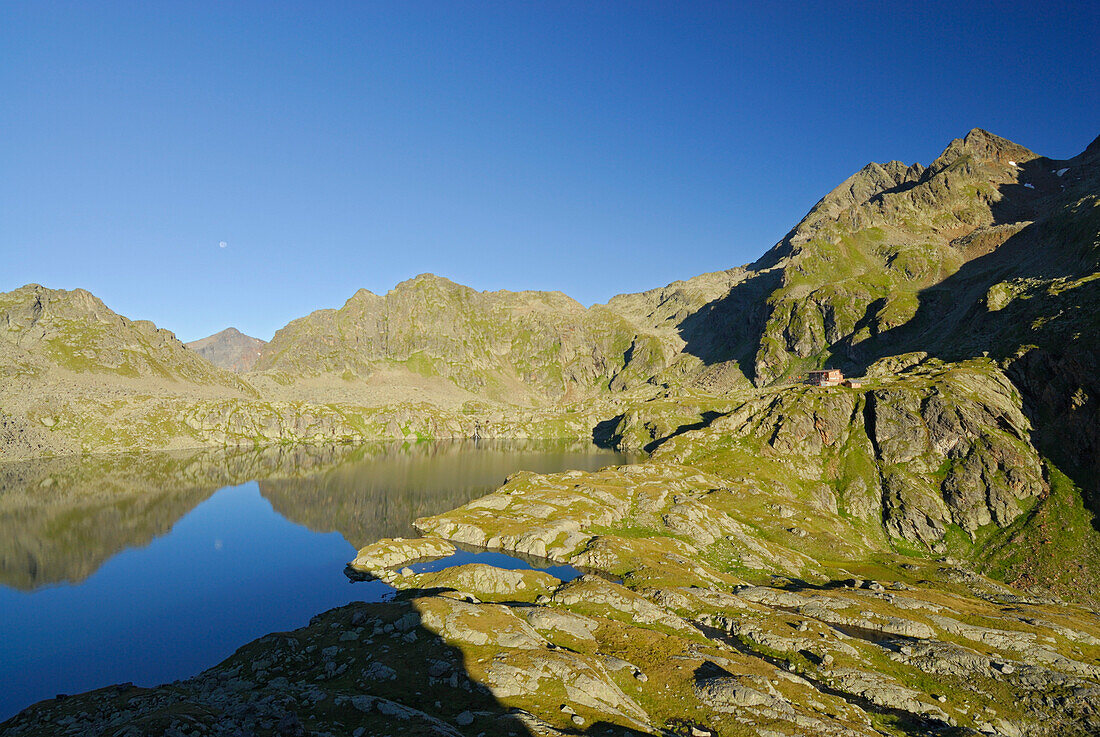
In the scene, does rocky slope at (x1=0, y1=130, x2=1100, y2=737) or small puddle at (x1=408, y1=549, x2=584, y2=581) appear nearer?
rocky slope at (x1=0, y1=130, x2=1100, y2=737)

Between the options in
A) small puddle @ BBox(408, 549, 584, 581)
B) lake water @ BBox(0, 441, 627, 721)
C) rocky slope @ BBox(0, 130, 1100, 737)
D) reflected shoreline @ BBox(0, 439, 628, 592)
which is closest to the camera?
rocky slope @ BBox(0, 130, 1100, 737)

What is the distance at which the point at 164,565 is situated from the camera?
379 feet

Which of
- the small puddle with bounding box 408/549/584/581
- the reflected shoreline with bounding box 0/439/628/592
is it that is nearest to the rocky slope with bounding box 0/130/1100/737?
the small puddle with bounding box 408/549/584/581

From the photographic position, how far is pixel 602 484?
15288 centimetres

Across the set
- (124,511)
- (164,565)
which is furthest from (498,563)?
(124,511)

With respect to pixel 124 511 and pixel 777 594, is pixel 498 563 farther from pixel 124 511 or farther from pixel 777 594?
pixel 124 511

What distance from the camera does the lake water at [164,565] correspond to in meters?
73.0

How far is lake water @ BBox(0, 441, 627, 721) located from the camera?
73000 mm

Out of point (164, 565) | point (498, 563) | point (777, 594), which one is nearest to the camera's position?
point (777, 594)

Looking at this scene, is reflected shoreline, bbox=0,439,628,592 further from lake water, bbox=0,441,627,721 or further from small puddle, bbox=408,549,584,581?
small puddle, bbox=408,549,584,581

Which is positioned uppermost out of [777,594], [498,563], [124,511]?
[124,511]

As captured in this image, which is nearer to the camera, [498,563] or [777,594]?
[777,594]

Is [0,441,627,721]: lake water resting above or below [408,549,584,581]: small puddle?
above

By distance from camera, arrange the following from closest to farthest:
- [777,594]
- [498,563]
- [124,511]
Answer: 1. [777,594]
2. [498,563]
3. [124,511]
